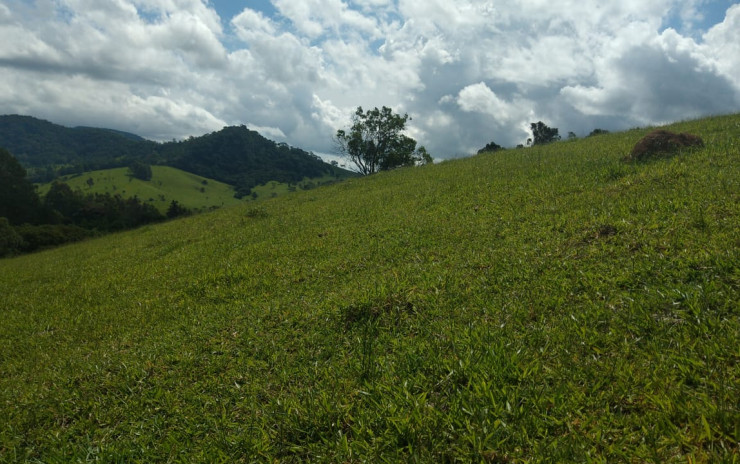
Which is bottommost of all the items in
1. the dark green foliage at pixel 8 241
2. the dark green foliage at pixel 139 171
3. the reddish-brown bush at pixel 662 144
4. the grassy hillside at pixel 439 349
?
the dark green foliage at pixel 8 241

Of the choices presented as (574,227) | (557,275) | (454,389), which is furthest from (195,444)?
(574,227)

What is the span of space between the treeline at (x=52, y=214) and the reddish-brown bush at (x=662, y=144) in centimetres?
5135

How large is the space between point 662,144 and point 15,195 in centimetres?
9279

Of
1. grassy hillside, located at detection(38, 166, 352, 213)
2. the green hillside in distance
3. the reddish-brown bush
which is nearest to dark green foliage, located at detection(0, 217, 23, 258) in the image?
the reddish-brown bush

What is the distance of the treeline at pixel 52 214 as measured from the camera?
130ft

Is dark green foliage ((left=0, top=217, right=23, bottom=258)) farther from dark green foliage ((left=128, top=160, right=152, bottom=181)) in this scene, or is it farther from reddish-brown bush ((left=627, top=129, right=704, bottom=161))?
dark green foliage ((left=128, top=160, right=152, bottom=181))

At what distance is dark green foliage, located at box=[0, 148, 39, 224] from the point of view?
64.2m

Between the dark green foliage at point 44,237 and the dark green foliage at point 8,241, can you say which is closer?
the dark green foliage at point 8,241

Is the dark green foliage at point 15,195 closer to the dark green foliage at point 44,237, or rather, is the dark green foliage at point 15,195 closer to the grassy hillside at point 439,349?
the dark green foliage at point 44,237

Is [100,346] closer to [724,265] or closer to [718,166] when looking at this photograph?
[724,265]

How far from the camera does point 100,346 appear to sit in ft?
23.0

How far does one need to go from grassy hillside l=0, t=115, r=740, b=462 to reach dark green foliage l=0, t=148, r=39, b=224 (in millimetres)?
78273

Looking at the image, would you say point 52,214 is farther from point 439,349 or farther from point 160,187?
point 160,187

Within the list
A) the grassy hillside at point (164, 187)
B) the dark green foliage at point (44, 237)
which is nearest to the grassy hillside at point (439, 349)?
the dark green foliage at point (44, 237)
